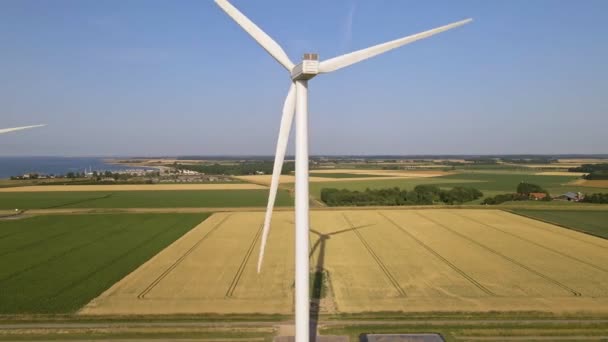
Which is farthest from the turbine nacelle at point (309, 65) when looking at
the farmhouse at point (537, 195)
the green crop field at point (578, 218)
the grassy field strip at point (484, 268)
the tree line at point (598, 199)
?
the tree line at point (598, 199)

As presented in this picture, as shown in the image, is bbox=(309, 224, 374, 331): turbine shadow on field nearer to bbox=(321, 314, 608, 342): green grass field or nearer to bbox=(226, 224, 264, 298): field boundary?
bbox=(321, 314, 608, 342): green grass field

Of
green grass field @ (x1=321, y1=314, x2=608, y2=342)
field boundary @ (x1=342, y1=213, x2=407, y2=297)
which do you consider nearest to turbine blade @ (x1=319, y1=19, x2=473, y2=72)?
green grass field @ (x1=321, y1=314, x2=608, y2=342)

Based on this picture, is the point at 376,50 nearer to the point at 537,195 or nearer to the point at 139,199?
the point at 139,199

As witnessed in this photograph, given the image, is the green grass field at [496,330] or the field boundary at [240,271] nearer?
the green grass field at [496,330]

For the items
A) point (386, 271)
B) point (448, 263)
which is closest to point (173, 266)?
point (386, 271)

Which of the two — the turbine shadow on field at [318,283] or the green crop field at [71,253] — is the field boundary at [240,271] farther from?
the green crop field at [71,253]

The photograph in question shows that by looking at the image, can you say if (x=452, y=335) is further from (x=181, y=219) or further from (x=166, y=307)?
(x=181, y=219)
